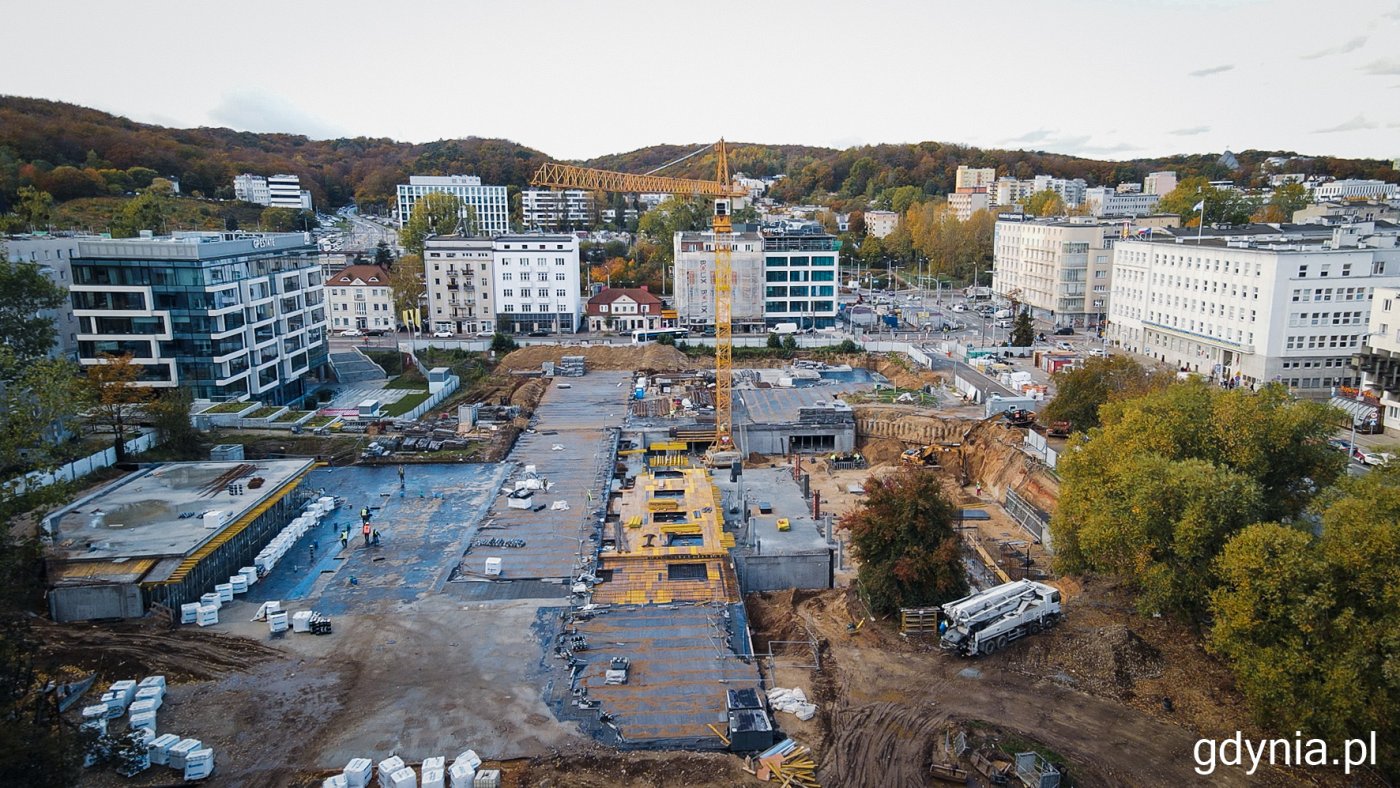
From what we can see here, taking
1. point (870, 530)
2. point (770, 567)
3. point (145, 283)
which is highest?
point (145, 283)

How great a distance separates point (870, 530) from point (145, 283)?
3527cm

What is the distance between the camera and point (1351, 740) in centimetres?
1545

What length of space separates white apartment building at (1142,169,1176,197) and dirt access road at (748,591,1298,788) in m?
121

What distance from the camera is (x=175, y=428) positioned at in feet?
113

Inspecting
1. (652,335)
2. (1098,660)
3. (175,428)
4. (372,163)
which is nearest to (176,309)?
(175,428)

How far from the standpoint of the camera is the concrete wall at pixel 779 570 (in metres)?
26.3

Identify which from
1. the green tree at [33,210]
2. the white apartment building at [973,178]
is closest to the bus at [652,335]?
the green tree at [33,210]

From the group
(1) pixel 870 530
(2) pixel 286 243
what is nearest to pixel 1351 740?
(1) pixel 870 530

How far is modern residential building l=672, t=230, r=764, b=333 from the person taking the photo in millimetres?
63875

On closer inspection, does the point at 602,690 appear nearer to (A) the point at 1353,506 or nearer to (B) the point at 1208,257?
(A) the point at 1353,506

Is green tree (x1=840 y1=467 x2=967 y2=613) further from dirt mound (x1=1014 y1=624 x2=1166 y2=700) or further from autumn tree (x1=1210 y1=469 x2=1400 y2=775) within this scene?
autumn tree (x1=1210 y1=469 x2=1400 y2=775)

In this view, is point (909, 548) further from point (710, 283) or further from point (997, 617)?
point (710, 283)

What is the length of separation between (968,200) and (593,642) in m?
114

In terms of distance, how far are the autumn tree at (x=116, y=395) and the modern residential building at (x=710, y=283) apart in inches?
1446
